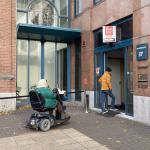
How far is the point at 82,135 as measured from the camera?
8.23m

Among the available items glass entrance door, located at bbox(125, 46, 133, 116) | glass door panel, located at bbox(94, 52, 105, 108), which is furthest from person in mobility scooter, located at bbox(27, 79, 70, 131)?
glass door panel, located at bbox(94, 52, 105, 108)

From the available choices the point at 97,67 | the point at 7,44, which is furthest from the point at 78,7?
the point at 7,44

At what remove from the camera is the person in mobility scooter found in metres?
8.78

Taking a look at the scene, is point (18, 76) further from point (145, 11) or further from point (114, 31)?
point (145, 11)

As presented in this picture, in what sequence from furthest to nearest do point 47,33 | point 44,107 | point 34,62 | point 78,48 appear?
point 34,62 < point 78,48 < point 47,33 < point 44,107

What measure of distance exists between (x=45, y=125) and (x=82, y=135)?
1189 mm

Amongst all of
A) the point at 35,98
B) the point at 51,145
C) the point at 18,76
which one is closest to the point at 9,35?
the point at 18,76

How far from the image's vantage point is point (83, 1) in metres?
14.3

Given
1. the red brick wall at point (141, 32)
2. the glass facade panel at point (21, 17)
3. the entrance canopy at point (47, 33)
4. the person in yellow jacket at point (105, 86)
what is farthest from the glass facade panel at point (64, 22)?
the red brick wall at point (141, 32)

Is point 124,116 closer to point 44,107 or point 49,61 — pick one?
point 44,107

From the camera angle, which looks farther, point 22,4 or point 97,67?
point 22,4

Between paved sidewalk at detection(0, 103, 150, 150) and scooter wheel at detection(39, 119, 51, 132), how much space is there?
0.15 metres

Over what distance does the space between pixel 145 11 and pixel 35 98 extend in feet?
13.8

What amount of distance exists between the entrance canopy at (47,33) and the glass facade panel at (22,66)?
1.46 ft
